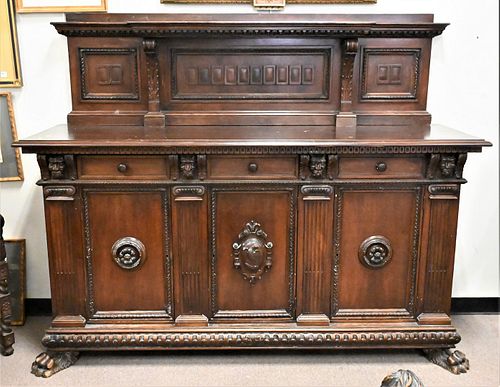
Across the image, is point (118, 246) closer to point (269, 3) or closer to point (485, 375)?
point (269, 3)

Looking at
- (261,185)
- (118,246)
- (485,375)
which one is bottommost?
(485,375)

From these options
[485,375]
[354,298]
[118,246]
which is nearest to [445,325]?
[485,375]

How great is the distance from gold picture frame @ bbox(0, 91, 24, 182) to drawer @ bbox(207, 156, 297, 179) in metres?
1.28

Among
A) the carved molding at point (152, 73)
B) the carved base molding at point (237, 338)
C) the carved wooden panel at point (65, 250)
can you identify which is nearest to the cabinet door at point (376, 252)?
the carved base molding at point (237, 338)

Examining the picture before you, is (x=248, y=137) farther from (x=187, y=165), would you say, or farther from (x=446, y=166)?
(x=446, y=166)

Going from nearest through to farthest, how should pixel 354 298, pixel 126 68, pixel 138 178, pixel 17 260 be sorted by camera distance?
1. pixel 138 178
2. pixel 354 298
3. pixel 126 68
4. pixel 17 260

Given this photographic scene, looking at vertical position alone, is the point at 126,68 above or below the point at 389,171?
above

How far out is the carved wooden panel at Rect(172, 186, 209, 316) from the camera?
8.05 feet

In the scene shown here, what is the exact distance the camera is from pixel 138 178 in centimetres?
243

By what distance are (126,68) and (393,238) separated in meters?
1.64

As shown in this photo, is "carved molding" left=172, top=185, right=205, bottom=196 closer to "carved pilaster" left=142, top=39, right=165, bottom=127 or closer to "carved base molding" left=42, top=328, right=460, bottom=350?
"carved pilaster" left=142, top=39, right=165, bottom=127

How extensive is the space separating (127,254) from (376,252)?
1187 mm

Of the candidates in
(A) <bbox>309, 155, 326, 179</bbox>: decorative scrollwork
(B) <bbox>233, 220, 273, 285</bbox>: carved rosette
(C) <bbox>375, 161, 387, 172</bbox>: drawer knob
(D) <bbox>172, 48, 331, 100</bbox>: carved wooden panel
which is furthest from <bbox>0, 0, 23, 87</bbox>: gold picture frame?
(C) <bbox>375, 161, 387, 172</bbox>: drawer knob

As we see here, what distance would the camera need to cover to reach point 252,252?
8.18 ft
